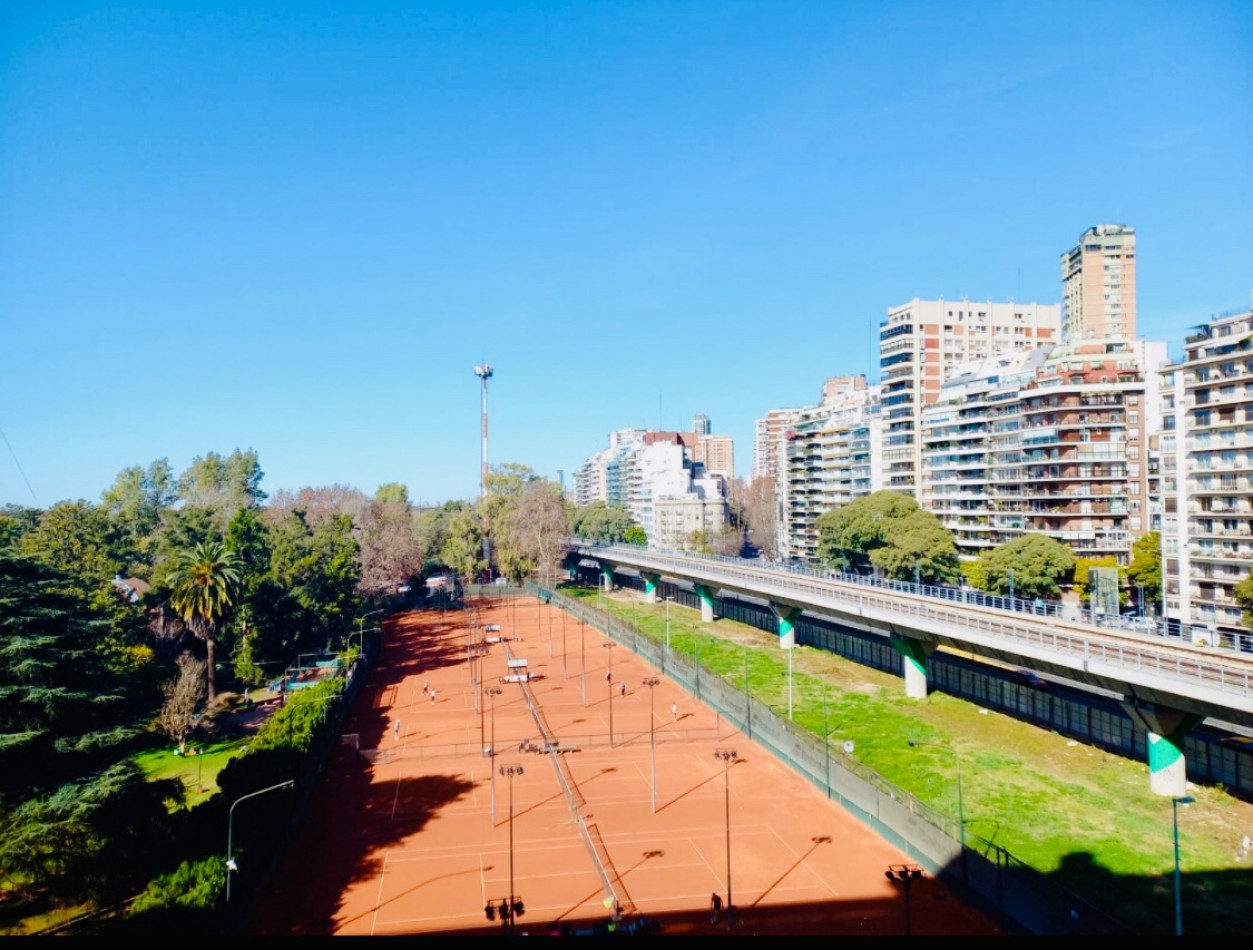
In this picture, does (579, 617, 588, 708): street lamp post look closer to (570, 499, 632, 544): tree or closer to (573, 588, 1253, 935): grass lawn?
(573, 588, 1253, 935): grass lawn

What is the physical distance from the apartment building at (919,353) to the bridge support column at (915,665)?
3787cm

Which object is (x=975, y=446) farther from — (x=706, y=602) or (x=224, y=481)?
(x=224, y=481)

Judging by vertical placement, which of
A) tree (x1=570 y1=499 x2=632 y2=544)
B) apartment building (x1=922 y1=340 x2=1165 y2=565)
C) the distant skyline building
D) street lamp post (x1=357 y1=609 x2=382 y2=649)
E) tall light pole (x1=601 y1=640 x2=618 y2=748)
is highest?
the distant skyline building

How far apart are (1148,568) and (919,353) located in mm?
36493

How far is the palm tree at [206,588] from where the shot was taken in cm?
4528

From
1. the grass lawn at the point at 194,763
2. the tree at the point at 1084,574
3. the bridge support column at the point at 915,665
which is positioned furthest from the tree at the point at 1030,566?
the grass lawn at the point at 194,763

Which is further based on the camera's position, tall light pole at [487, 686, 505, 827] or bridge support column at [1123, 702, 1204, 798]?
tall light pole at [487, 686, 505, 827]

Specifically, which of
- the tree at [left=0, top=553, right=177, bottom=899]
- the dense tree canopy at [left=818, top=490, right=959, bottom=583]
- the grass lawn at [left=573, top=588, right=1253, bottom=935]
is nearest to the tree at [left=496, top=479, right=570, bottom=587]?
the dense tree canopy at [left=818, top=490, right=959, bottom=583]

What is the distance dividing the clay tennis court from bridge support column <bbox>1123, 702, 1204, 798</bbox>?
35.2ft

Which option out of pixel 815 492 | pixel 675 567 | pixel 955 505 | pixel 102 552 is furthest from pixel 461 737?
pixel 815 492

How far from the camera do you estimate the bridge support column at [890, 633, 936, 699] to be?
1721 inches

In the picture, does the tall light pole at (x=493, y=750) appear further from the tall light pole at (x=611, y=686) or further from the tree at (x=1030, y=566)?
the tree at (x=1030, y=566)

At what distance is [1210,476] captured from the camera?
158 feet

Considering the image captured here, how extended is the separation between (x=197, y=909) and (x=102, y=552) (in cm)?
3899
